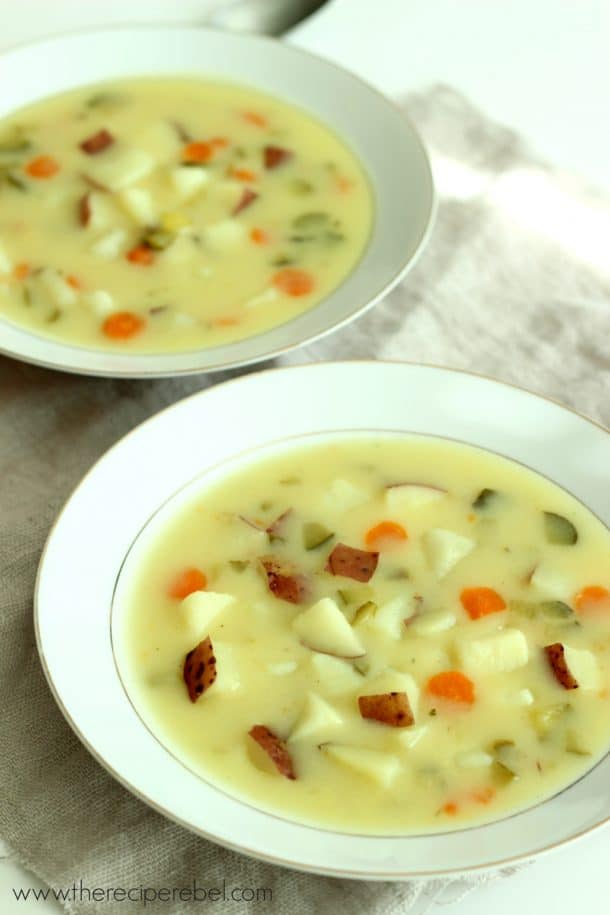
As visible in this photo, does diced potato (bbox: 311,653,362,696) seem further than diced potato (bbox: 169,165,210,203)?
No

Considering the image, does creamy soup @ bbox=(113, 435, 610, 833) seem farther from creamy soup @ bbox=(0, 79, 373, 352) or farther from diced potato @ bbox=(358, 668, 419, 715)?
creamy soup @ bbox=(0, 79, 373, 352)

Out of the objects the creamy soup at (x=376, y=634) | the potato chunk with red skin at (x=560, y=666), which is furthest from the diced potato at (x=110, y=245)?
the potato chunk with red skin at (x=560, y=666)

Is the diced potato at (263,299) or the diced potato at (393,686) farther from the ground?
the diced potato at (393,686)

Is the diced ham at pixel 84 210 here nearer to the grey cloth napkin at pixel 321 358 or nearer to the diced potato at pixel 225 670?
the grey cloth napkin at pixel 321 358

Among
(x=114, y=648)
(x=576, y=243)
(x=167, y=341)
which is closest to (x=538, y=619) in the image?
(x=114, y=648)

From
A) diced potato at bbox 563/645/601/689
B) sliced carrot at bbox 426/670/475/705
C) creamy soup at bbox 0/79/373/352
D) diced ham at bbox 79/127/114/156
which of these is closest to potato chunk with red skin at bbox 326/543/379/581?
sliced carrot at bbox 426/670/475/705

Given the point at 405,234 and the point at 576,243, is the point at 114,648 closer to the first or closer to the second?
the point at 405,234
